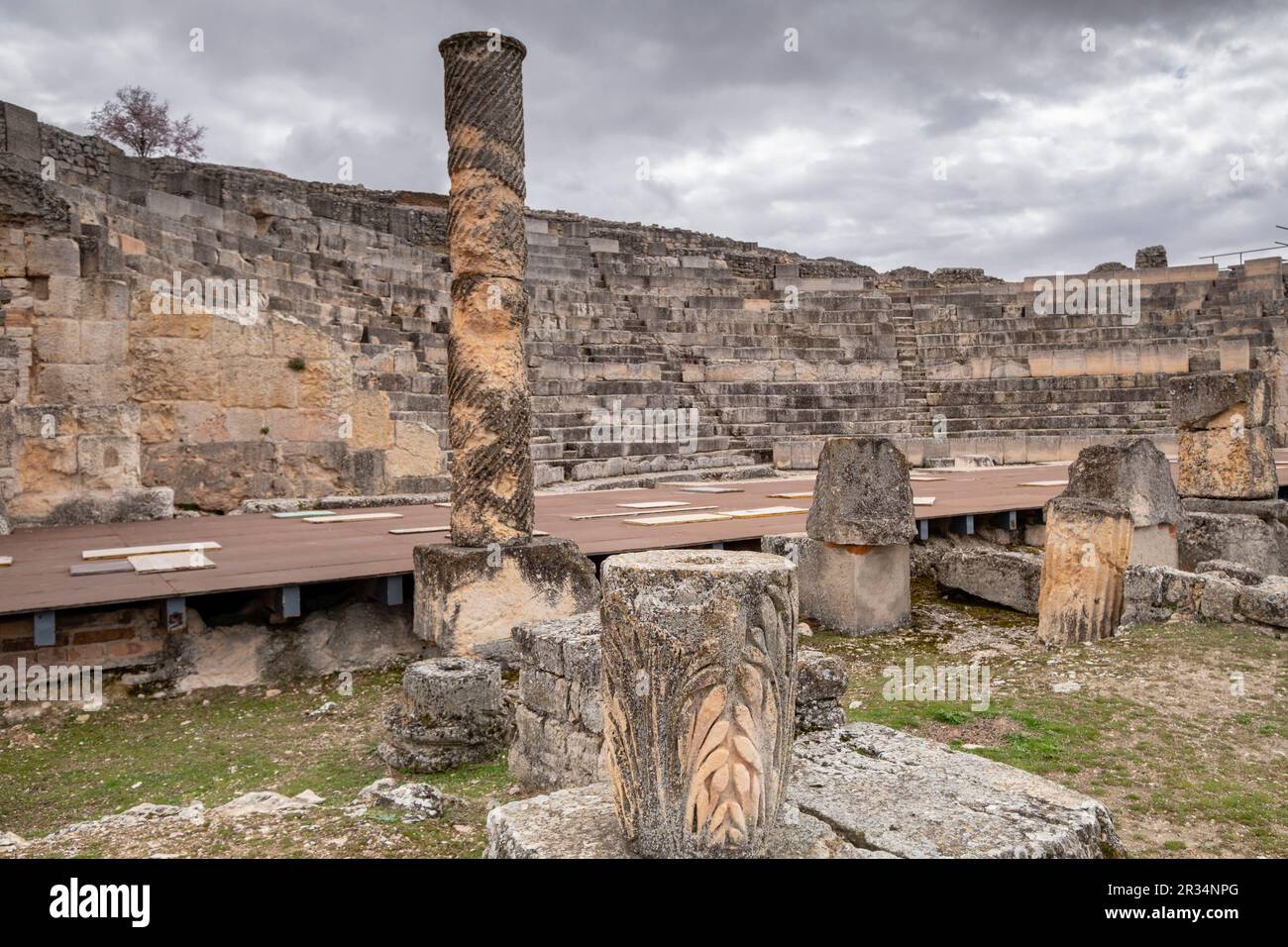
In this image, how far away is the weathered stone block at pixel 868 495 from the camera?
7441mm

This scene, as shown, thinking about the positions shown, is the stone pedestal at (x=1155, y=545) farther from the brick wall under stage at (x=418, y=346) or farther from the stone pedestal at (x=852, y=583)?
the brick wall under stage at (x=418, y=346)

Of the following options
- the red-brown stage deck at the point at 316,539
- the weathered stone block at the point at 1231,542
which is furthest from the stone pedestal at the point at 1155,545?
the red-brown stage deck at the point at 316,539

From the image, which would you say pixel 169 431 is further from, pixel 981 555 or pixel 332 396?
pixel 981 555

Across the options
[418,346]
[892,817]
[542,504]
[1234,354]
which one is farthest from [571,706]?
[1234,354]

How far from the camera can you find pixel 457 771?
4.80 m

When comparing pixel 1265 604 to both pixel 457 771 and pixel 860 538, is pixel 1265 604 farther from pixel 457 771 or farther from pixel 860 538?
pixel 457 771

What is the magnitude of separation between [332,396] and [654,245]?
49.4 ft

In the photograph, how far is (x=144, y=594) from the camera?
18.1ft

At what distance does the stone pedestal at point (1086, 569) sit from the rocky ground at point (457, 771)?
0.19 meters

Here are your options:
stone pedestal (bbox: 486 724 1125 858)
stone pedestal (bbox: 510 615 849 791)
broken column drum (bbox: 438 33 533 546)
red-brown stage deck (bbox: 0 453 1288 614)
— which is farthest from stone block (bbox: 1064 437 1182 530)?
stone pedestal (bbox: 486 724 1125 858)

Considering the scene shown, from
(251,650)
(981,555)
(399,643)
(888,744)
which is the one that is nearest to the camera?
(888,744)

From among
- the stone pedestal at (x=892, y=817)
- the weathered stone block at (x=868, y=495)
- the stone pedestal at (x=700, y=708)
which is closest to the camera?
the stone pedestal at (x=700, y=708)

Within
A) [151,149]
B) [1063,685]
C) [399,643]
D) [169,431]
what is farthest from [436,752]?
[151,149]

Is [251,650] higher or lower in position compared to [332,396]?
lower
